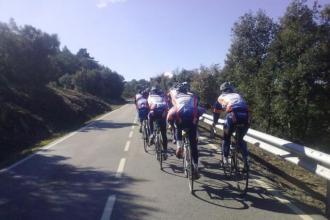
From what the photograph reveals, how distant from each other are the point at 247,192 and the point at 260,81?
65.6 feet

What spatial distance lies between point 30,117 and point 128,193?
16.1 metres

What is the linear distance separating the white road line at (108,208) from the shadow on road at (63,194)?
0.22 feet

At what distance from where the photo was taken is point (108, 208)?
673 centimetres

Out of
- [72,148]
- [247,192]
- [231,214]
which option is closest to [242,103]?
[247,192]

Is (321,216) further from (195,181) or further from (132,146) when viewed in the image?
(132,146)

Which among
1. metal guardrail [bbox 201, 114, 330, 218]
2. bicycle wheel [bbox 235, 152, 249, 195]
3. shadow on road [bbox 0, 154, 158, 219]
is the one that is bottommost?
shadow on road [bbox 0, 154, 158, 219]

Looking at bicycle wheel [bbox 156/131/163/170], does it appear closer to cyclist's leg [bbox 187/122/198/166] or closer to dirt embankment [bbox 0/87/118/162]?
cyclist's leg [bbox 187/122/198/166]

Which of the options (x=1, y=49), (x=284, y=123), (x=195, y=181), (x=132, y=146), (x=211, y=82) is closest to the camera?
(x=195, y=181)

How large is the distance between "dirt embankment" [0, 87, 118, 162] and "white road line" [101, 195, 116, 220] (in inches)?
329

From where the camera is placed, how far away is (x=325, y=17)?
2769cm

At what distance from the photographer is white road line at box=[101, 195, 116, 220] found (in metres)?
6.29

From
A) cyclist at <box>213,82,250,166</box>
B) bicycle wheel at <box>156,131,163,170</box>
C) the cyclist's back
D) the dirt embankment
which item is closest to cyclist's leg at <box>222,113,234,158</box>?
cyclist at <box>213,82,250,166</box>

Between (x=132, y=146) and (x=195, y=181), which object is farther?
(x=132, y=146)

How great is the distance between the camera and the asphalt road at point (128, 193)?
6426 mm
